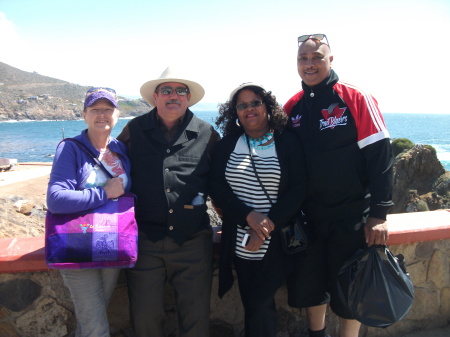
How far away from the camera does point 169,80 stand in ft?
8.66

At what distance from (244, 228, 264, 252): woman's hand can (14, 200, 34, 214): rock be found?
269 inches

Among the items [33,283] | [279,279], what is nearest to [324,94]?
[279,279]

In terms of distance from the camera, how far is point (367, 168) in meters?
2.36

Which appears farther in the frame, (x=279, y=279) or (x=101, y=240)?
(x=279, y=279)

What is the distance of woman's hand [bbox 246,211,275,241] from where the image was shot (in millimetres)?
2293

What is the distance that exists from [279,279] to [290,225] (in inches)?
14.1

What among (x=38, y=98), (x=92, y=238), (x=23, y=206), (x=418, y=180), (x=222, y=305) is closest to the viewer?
(x=92, y=238)

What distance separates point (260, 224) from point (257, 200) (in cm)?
18

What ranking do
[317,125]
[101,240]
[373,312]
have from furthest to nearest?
[317,125], [373,312], [101,240]

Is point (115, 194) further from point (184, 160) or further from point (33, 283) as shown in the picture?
point (33, 283)

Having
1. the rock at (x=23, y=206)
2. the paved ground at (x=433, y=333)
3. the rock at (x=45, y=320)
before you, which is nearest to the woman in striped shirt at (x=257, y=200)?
the rock at (x=45, y=320)

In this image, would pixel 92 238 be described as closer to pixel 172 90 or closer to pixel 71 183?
pixel 71 183

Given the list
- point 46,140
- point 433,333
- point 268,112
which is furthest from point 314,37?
point 46,140

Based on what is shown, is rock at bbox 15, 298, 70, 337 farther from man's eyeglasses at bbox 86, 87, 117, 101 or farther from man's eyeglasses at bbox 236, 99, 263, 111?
man's eyeglasses at bbox 236, 99, 263, 111
